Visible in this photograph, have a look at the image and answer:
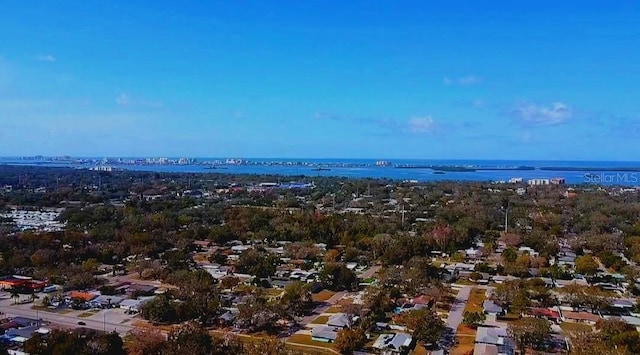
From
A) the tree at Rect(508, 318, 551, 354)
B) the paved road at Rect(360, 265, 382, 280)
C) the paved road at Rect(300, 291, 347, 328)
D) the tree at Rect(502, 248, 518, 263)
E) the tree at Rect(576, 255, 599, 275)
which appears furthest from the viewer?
the tree at Rect(502, 248, 518, 263)

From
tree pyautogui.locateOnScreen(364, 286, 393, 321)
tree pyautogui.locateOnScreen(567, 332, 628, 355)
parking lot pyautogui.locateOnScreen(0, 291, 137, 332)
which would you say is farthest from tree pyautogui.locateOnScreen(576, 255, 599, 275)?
parking lot pyautogui.locateOnScreen(0, 291, 137, 332)

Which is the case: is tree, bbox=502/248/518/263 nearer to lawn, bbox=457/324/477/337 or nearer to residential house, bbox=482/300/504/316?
residential house, bbox=482/300/504/316

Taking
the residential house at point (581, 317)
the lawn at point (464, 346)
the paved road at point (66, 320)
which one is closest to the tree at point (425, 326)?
the lawn at point (464, 346)

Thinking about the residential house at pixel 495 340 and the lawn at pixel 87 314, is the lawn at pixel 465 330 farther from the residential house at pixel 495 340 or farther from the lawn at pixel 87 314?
the lawn at pixel 87 314

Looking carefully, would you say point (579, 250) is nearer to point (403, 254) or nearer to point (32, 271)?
point (403, 254)

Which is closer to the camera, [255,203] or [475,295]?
[475,295]

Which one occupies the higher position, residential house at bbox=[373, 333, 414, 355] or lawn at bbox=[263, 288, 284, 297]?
residential house at bbox=[373, 333, 414, 355]

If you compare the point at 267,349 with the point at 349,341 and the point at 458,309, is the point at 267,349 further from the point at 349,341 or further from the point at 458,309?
the point at 458,309

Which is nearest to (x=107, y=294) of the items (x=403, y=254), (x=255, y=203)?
(x=403, y=254)

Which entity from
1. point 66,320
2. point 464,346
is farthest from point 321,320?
point 66,320
